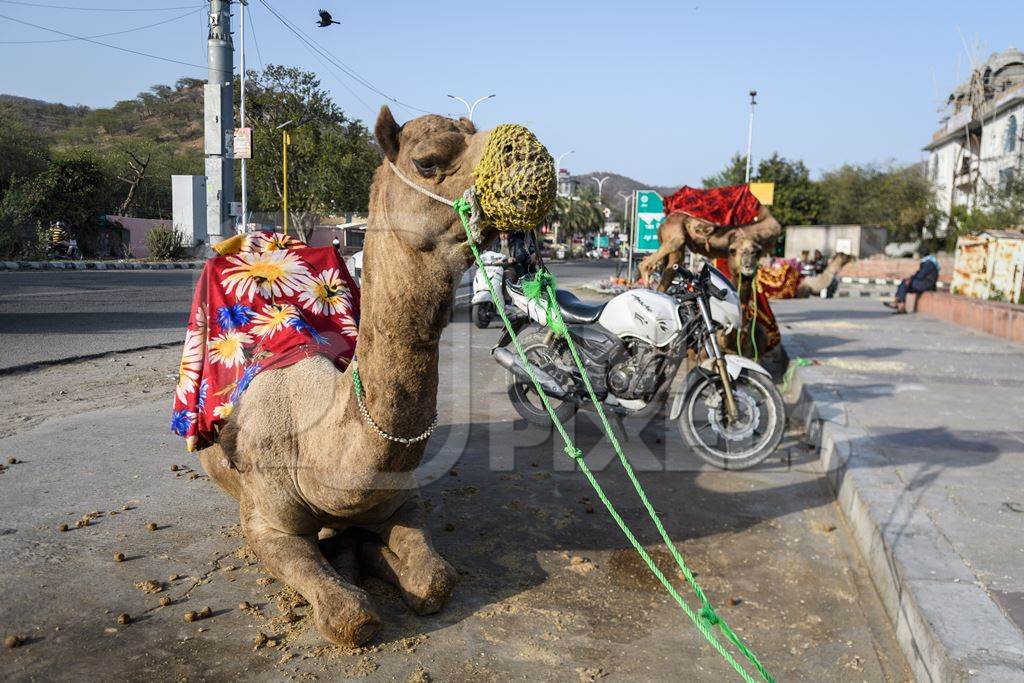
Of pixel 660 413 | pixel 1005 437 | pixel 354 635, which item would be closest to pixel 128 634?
pixel 354 635

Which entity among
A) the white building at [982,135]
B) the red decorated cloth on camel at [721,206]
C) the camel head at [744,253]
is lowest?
the camel head at [744,253]

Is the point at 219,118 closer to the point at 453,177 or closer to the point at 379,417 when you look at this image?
the point at 379,417

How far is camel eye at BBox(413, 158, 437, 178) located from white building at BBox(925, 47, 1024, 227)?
1303 inches

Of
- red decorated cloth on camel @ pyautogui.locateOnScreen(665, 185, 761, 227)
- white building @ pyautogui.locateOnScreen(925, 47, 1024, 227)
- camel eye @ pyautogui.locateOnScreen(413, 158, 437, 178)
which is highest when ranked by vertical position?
white building @ pyautogui.locateOnScreen(925, 47, 1024, 227)

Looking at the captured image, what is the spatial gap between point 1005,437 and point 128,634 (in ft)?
21.7

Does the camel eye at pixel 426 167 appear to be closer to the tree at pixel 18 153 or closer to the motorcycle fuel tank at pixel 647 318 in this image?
the motorcycle fuel tank at pixel 647 318

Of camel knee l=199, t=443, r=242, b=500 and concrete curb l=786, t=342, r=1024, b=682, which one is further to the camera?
camel knee l=199, t=443, r=242, b=500

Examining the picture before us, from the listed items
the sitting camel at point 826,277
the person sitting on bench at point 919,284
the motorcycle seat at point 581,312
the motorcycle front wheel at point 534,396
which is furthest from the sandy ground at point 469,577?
the person sitting on bench at point 919,284

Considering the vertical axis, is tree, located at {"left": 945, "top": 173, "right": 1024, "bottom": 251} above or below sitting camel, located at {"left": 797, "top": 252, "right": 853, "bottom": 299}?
above

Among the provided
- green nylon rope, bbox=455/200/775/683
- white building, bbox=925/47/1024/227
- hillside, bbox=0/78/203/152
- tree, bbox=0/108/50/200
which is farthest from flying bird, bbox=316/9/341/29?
hillside, bbox=0/78/203/152

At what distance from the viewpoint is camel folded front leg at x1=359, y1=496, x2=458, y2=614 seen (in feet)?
11.7

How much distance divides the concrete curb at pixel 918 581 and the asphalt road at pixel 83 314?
797 centimetres

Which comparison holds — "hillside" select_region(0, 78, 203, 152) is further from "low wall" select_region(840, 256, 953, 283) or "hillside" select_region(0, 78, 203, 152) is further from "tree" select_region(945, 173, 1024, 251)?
"tree" select_region(945, 173, 1024, 251)

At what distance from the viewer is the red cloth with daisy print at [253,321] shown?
4.04 meters
